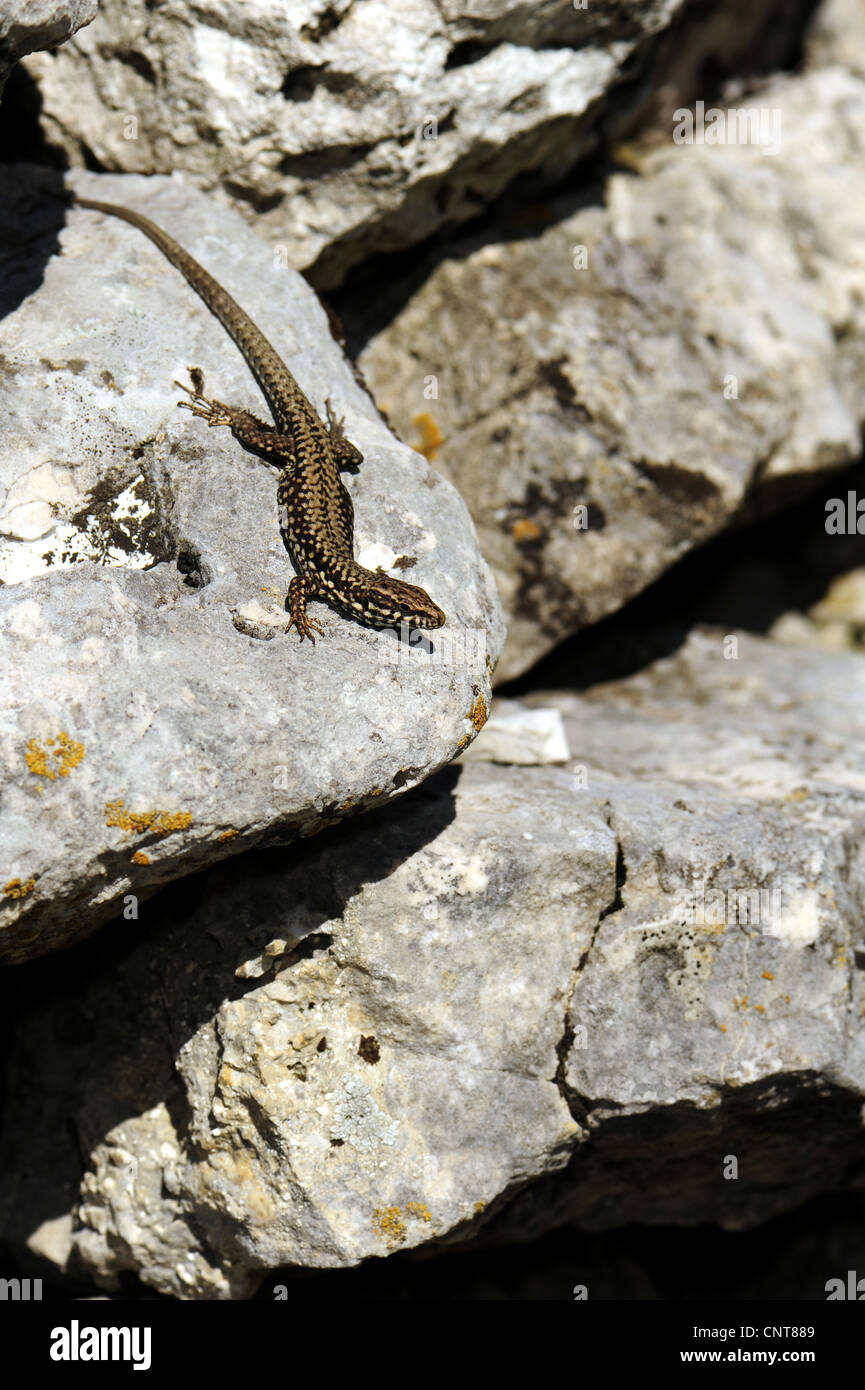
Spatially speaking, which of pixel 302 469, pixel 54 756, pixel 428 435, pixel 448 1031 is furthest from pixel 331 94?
pixel 448 1031

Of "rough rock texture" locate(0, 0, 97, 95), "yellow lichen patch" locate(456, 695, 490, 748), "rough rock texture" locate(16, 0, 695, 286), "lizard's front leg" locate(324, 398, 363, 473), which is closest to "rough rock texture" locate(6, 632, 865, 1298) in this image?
"yellow lichen patch" locate(456, 695, 490, 748)

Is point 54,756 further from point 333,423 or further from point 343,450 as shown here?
point 333,423

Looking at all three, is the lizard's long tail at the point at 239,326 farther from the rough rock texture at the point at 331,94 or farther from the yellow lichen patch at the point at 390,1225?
the yellow lichen patch at the point at 390,1225

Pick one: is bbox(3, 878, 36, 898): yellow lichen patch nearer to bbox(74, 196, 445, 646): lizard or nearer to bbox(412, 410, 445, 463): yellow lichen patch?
bbox(74, 196, 445, 646): lizard

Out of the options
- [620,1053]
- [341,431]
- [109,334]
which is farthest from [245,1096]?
[109,334]

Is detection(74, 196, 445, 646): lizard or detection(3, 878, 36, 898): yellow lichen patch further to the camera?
detection(74, 196, 445, 646): lizard

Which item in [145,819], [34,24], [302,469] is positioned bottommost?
[145,819]

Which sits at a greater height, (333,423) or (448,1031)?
(333,423)
